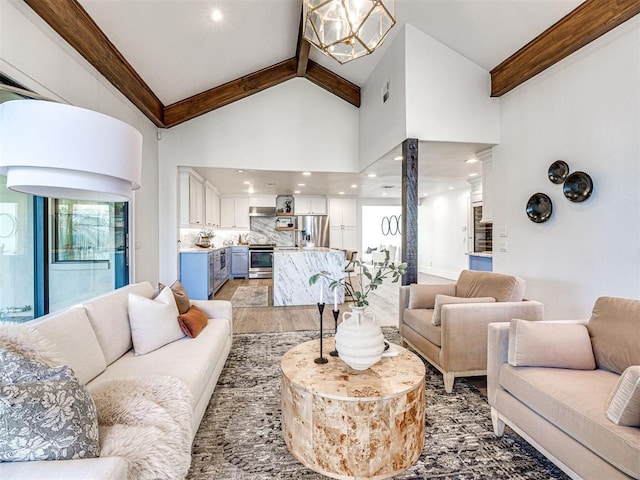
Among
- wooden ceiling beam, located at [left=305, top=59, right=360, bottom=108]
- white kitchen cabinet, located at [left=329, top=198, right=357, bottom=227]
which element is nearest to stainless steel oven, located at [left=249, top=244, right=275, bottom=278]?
white kitchen cabinet, located at [left=329, top=198, right=357, bottom=227]

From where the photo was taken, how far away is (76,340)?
172 cm

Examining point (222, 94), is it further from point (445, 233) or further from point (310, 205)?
point (445, 233)

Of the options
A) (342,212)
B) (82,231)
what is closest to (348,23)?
(82,231)

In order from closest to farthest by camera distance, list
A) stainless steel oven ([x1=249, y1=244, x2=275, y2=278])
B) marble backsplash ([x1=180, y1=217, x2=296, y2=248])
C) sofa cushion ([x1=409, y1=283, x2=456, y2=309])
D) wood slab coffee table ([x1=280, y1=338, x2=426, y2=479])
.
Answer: wood slab coffee table ([x1=280, y1=338, x2=426, y2=479]), sofa cushion ([x1=409, y1=283, x2=456, y2=309]), stainless steel oven ([x1=249, y1=244, x2=275, y2=278]), marble backsplash ([x1=180, y1=217, x2=296, y2=248])

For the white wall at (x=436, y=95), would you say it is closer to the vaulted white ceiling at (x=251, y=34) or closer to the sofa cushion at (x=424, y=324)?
the vaulted white ceiling at (x=251, y=34)

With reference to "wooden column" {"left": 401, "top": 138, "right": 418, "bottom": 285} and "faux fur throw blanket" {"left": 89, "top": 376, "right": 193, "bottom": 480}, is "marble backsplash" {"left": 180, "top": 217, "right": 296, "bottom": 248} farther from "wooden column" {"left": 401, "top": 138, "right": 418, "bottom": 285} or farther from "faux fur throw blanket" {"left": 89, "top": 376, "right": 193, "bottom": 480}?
"faux fur throw blanket" {"left": 89, "top": 376, "right": 193, "bottom": 480}

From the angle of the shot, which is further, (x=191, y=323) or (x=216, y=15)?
(x=216, y=15)

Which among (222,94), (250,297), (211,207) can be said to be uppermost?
(222,94)

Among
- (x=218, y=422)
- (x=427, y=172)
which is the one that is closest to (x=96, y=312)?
(x=218, y=422)

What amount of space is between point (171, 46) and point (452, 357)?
4289 millimetres

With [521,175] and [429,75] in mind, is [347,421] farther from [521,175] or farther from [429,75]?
[429,75]

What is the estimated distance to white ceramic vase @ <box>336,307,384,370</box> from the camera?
1.71 meters

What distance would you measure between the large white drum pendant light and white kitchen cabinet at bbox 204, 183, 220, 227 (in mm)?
5962

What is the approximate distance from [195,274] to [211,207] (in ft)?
7.66
